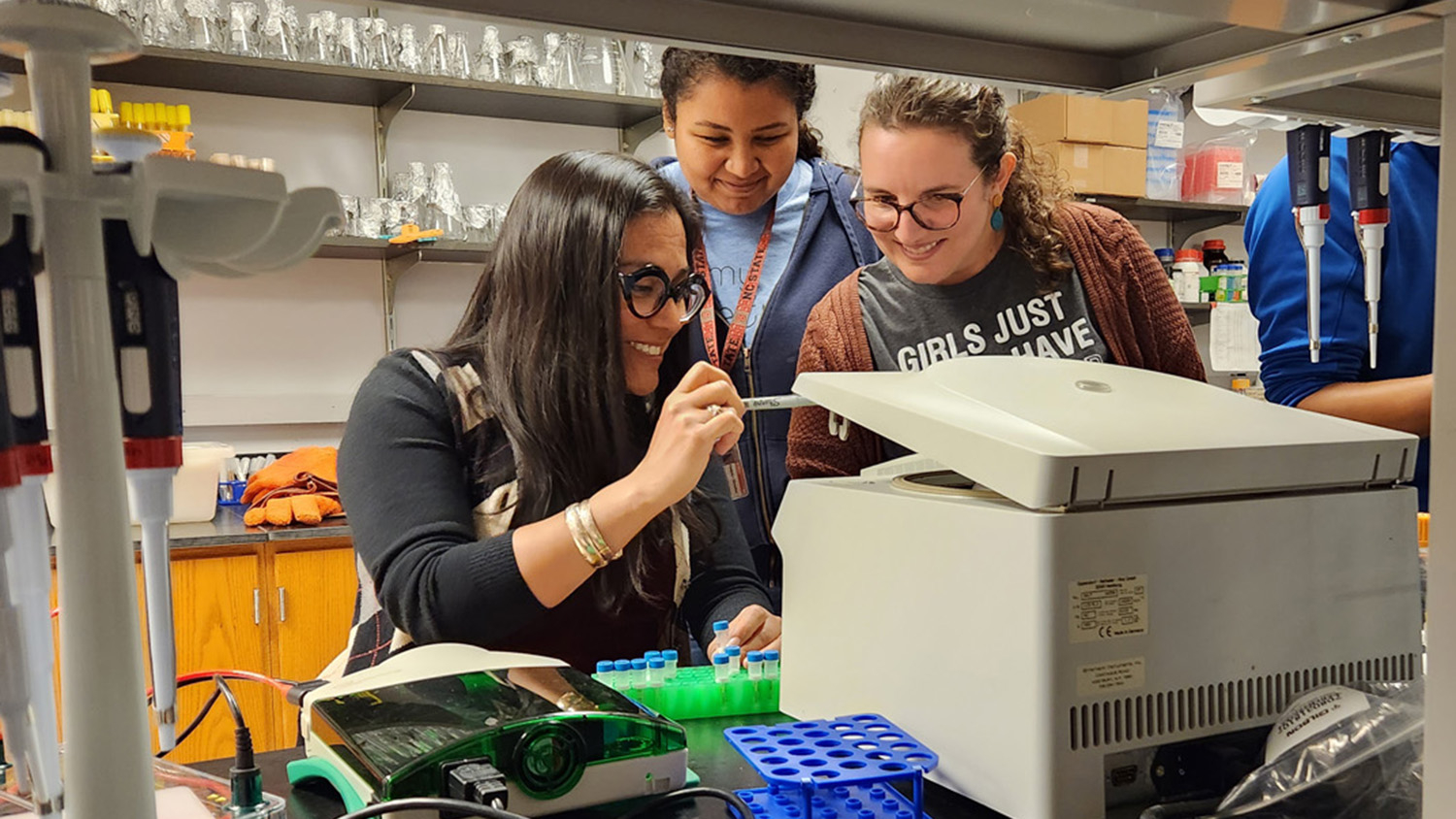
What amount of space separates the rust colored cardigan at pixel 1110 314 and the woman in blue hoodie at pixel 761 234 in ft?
0.74

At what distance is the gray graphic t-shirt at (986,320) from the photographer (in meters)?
1.61

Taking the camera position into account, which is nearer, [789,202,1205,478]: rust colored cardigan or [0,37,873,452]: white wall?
[789,202,1205,478]: rust colored cardigan

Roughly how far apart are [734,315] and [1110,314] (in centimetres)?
64

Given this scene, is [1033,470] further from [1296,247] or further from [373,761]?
[1296,247]

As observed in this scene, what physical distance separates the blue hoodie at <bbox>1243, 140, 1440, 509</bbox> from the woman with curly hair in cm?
13

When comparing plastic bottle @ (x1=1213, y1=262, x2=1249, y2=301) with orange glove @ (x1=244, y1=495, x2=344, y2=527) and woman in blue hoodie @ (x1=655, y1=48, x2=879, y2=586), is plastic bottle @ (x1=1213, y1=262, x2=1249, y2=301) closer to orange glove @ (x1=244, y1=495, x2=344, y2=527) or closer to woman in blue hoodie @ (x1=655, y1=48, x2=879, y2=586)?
woman in blue hoodie @ (x1=655, y1=48, x2=879, y2=586)

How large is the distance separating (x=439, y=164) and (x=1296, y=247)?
2253mm

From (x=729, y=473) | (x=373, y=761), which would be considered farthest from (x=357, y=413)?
(x=373, y=761)

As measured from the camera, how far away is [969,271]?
1656 millimetres

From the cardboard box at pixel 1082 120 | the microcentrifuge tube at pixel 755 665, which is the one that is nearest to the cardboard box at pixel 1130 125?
the cardboard box at pixel 1082 120

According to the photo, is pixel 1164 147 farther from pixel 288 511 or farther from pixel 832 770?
pixel 832 770

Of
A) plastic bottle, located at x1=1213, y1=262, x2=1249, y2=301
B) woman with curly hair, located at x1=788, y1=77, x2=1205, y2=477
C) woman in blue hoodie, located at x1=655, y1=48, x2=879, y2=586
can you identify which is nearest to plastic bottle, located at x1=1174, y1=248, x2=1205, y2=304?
plastic bottle, located at x1=1213, y1=262, x2=1249, y2=301

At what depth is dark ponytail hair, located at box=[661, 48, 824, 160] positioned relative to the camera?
1.66 m

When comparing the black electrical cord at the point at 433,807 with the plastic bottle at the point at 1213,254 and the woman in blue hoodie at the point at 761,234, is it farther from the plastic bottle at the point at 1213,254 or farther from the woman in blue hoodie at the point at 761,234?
the plastic bottle at the point at 1213,254
